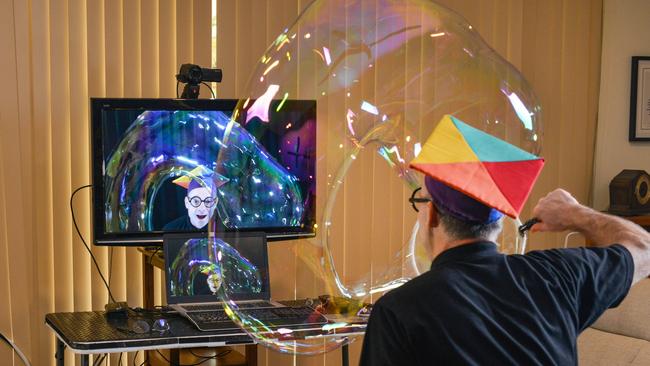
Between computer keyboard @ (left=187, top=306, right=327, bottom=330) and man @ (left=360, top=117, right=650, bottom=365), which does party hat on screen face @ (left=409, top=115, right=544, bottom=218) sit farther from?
computer keyboard @ (left=187, top=306, right=327, bottom=330)

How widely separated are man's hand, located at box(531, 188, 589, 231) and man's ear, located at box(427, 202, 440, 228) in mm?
300

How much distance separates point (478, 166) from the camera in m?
1.37

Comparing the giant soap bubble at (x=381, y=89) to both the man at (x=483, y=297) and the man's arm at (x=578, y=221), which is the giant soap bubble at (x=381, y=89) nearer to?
the man's arm at (x=578, y=221)

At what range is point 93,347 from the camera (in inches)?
88.7

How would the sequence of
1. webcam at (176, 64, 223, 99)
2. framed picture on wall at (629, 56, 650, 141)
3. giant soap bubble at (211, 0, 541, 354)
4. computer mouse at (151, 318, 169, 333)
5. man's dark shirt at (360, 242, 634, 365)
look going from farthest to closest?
framed picture on wall at (629, 56, 650, 141) → webcam at (176, 64, 223, 99) → computer mouse at (151, 318, 169, 333) → giant soap bubble at (211, 0, 541, 354) → man's dark shirt at (360, 242, 634, 365)

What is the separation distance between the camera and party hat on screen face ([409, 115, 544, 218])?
135 centimetres

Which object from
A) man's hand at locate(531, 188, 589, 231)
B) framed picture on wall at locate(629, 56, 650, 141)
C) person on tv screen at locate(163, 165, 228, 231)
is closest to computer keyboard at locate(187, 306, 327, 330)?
person on tv screen at locate(163, 165, 228, 231)

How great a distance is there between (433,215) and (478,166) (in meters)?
0.12

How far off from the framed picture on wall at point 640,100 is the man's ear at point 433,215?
3038 millimetres

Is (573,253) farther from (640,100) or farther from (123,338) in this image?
(640,100)

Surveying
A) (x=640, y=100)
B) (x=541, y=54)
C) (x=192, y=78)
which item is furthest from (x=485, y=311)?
(x=640, y=100)

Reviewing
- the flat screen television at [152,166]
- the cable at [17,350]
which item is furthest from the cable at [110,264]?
the flat screen television at [152,166]

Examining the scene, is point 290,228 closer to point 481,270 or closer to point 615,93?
point 481,270

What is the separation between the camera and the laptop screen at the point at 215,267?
2117mm
